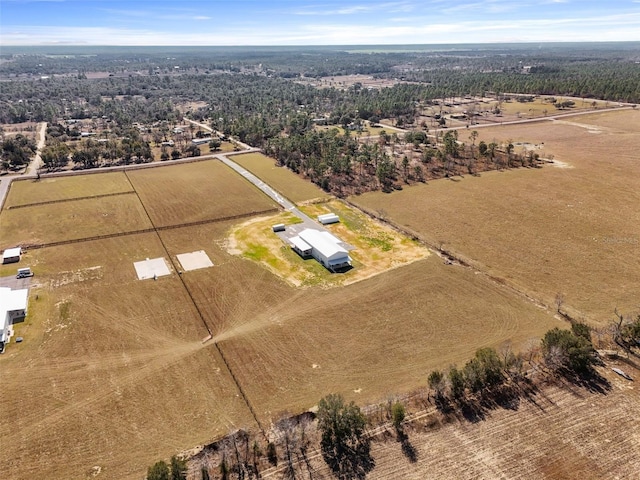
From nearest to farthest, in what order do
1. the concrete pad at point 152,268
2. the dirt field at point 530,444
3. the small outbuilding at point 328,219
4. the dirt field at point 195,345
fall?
1. the dirt field at point 530,444
2. the dirt field at point 195,345
3. the concrete pad at point 152,268
4. the small outbuilding at point 328,219

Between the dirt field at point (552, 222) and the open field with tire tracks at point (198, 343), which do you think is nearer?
the open field with tire tracks at point (198, 343)

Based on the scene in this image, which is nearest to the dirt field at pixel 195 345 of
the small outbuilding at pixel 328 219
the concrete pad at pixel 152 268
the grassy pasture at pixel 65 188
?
the concrete pad at pixel 152 268

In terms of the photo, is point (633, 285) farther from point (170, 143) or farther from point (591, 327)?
point (170, 143)

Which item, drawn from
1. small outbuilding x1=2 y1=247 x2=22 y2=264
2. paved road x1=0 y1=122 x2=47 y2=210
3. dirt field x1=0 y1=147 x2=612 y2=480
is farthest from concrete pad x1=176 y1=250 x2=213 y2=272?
paved road x1=0 y1=122 x2=47 y2=210

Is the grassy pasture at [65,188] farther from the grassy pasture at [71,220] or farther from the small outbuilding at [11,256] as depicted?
the small outbuilding at [11,256]

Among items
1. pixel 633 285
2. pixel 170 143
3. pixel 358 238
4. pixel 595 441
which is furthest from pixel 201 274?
pixel 170 143

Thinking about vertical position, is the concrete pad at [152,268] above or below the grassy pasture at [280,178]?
below

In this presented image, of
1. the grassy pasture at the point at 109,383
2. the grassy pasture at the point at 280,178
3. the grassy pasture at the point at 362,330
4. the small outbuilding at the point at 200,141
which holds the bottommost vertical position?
the grassy pasture at the point at 109,383
